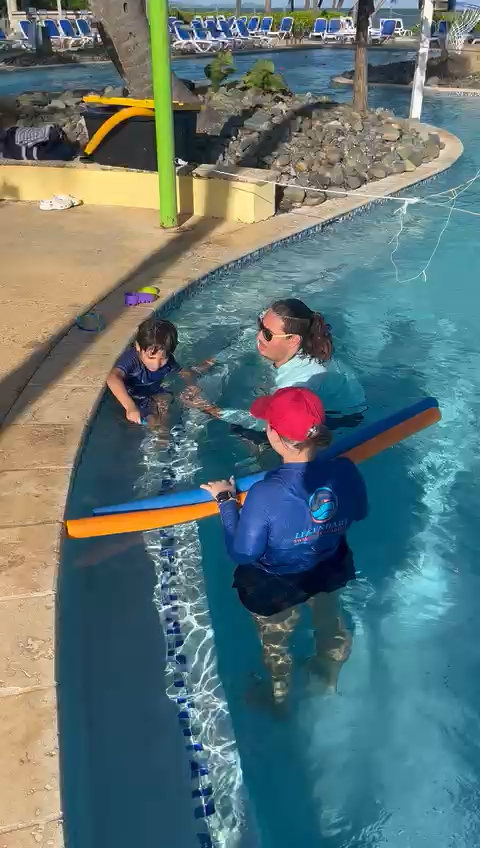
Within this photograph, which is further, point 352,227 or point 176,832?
point 352,227

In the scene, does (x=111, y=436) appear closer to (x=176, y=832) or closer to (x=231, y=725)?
(x=231, y=725)

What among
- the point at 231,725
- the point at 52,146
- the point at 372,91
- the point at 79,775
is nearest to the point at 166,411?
the point at 231,725

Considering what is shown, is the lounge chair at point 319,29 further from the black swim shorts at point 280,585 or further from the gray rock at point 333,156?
the black swim shorts at point 280,585

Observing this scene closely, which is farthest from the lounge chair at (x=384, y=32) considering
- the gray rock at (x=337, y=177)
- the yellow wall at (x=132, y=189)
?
the yellow wall at (x=132, y=189)

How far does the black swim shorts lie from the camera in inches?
115

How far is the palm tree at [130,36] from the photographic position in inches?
448

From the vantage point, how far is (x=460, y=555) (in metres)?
4.11

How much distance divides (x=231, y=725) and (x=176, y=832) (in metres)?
0.50

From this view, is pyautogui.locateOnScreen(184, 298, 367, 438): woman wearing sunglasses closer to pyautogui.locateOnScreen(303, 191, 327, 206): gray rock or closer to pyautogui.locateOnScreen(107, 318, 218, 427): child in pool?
pyautogui.locateOnScreen(107, 318, 218, 427): child in pool

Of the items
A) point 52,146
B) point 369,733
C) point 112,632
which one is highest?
point 52,146

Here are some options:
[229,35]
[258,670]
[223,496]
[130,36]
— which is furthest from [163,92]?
[229,35]

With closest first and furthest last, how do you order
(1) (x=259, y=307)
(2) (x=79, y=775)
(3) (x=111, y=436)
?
(2) (x=79, y=775) → (3) (x=111, y=436) → (1) (x=259, y=307)

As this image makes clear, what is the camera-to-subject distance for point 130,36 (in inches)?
456

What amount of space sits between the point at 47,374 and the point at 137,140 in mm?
5314
